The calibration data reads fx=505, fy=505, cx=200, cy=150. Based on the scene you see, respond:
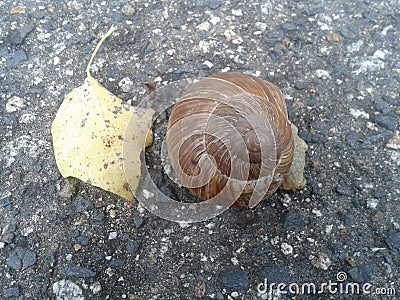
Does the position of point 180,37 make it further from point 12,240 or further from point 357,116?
point 12,240

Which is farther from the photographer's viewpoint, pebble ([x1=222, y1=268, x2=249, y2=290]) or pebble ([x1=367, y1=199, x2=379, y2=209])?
pebble ([x1=367, y1=199, x2=379, y2=209])

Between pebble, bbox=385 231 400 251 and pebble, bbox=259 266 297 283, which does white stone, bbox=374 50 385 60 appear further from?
pebble, bbox=259 266 297 283

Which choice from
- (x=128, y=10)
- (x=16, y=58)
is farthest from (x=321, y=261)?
(x=16, y=58)

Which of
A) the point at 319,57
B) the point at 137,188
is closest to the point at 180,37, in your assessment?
the point at 319,57

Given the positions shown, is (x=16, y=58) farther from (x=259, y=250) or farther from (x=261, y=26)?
(x=259, y=250)

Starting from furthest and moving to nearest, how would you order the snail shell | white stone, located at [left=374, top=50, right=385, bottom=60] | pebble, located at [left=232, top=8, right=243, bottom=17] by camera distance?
1. pebble, located at [left=232, top=8, right=243, bottom=17]
2. white stone, located at [left=374, top=50, right=385, bottom=60]
3. the snail shell

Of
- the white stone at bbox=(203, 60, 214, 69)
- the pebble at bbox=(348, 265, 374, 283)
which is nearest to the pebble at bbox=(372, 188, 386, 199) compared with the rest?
the pebble at bbox=(348, 265, 374, 283)
